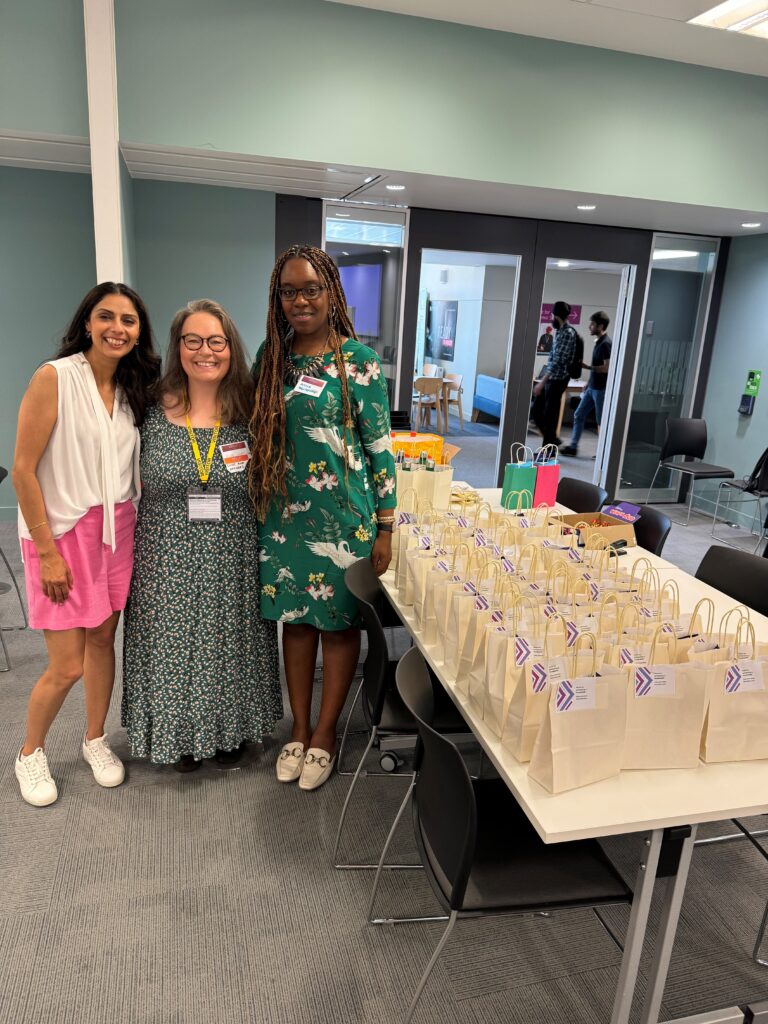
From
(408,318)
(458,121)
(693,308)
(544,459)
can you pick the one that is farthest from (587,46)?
(693,308)

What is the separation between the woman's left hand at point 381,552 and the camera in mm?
2582

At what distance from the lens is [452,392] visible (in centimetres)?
766

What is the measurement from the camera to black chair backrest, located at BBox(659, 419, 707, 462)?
6.69 metres

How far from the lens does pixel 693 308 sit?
6852 mm

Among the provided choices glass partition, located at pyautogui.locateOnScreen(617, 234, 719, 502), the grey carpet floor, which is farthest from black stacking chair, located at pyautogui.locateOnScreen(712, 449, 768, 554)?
the grey carpet floor

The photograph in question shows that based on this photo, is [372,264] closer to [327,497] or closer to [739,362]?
[739,362]

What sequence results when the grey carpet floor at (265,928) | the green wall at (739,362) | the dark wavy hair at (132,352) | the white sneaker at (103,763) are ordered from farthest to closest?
the green wall at (739,362) < the white sneaker at (103,763) < the dark wavy hair at (132,352) < the grey carpet floor at (265,928)

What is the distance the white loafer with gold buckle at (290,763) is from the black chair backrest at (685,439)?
5161 millimetres

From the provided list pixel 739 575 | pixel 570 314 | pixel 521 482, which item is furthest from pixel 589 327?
pixel 739 575

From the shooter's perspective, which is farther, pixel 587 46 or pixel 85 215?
pixel 85 215

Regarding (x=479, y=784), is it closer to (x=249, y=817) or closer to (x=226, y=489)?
(x=249, y=817)

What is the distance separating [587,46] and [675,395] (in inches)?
142

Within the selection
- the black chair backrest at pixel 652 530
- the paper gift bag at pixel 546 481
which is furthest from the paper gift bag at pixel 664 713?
the paper gift bag at pixel 546 481

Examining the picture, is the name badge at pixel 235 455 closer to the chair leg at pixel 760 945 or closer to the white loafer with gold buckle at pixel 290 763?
the white loafer with gold buckle at pixel 290 763
